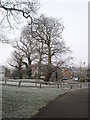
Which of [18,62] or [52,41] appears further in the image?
[18,62]

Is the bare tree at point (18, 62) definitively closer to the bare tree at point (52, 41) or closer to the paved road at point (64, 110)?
the bare tree at point (52, 41)

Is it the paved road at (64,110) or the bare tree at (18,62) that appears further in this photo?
the bare tree at (18,62)

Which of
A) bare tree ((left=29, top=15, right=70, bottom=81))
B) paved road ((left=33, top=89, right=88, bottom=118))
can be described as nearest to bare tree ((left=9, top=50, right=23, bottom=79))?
bare tree ((left=29, top=15, right=70, bottom=81))

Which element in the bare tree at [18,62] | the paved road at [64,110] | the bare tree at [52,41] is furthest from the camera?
the bare tree at [18,62]

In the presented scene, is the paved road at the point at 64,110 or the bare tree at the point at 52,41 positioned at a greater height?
the bare tree at the point at 52,41

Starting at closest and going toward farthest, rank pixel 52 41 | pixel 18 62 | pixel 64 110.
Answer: pixel 64 110 < pixel 52 41 < pixel 18 62

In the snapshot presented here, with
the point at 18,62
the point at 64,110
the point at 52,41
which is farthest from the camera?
the point at 18,62

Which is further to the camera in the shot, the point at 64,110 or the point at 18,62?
the point at 18,62

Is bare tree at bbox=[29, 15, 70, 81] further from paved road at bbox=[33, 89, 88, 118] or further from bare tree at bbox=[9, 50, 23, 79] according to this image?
paved road at bbox=[33, 89, 88, 118]

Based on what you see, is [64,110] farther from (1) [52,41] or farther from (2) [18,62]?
(2) [18,62]

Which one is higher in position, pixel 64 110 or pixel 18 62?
pixel 18 62

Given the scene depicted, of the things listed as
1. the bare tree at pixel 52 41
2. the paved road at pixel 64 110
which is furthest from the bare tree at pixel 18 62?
the paved road at pixel 64 110

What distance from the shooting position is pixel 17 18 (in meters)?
19.3

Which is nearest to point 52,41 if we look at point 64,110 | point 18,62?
point 18,62
